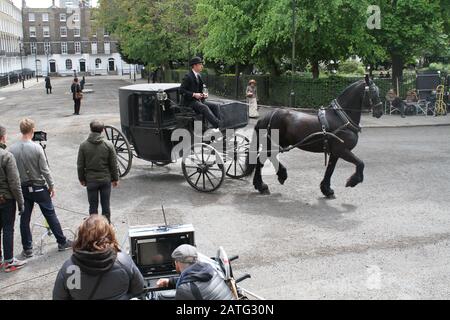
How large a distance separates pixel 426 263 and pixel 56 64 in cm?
11259

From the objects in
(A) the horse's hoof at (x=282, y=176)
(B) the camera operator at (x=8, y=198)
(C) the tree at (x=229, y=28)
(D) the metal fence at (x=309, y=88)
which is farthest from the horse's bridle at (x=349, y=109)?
(C) the tree at (x=229, y=28)

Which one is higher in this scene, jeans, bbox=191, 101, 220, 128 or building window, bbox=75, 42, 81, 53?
building window, bbox=75, 42, 81, 53

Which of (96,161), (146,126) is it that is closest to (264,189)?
(146,126)

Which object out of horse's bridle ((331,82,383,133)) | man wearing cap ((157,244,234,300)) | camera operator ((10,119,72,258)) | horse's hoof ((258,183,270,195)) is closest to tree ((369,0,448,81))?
horse's bridle ((331,82,383,133))

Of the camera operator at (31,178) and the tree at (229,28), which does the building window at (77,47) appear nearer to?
the tree at (229,28)

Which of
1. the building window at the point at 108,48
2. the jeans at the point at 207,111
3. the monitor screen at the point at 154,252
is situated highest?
the building window at the point at 108,48

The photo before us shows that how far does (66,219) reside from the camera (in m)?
9.69

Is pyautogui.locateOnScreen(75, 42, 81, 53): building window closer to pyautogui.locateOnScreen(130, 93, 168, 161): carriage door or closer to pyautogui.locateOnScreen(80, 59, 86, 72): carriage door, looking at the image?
pyautogui.locateOnScreen(80, 59, 86, 72): carriage door

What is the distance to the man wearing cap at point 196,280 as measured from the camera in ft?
14.0

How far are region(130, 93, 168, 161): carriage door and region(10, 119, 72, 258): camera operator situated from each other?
4.02 metres

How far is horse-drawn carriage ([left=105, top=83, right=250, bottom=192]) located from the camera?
1116cm

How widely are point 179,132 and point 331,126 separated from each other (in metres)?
3.20

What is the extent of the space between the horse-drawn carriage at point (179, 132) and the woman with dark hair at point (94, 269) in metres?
6.71

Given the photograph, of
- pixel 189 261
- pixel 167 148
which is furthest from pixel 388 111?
pixel 189 261
